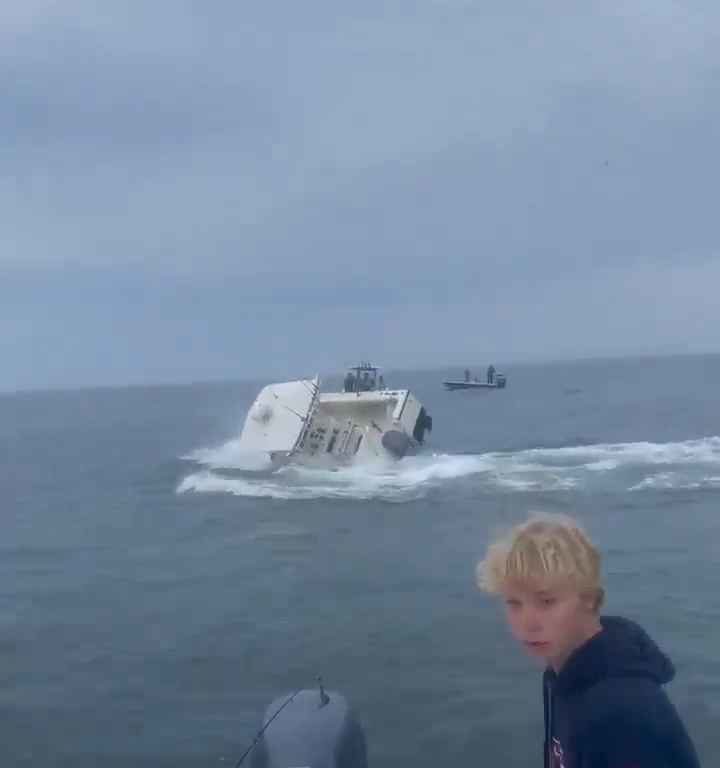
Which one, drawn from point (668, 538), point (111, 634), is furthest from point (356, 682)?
point (668, 538)

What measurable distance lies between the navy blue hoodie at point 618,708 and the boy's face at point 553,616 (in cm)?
6

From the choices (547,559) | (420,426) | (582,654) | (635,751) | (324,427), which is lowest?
(420,426)

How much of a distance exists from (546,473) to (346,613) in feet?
62.5

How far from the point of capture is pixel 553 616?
114 inches

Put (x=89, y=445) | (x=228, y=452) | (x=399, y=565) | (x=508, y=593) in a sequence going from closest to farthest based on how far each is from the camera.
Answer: (x=508, y=593)
(x=399, y=565)
(x=228, y=452)
(x=89, y=445)

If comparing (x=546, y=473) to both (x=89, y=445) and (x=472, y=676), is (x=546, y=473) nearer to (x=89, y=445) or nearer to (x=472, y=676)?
(x=472, y=676)

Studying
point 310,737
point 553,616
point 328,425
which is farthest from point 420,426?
point 553,616

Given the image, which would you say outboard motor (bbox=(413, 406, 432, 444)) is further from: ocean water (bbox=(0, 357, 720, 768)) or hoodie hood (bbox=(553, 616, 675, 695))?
hoodie hood (bbox=(553, 616, 675, 695))

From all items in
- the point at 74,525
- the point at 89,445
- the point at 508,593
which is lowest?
the point at 89,445

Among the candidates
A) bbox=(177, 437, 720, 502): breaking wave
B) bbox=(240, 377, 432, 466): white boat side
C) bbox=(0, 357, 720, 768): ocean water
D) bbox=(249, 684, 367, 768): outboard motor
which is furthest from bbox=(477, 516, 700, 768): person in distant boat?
bbox=(240, 377, 432, 466): white boat side

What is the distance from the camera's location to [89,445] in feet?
225

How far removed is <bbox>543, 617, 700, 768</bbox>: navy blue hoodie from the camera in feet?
8.58

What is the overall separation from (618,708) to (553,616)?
0.33m

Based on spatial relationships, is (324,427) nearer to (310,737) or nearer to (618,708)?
(310,737)
